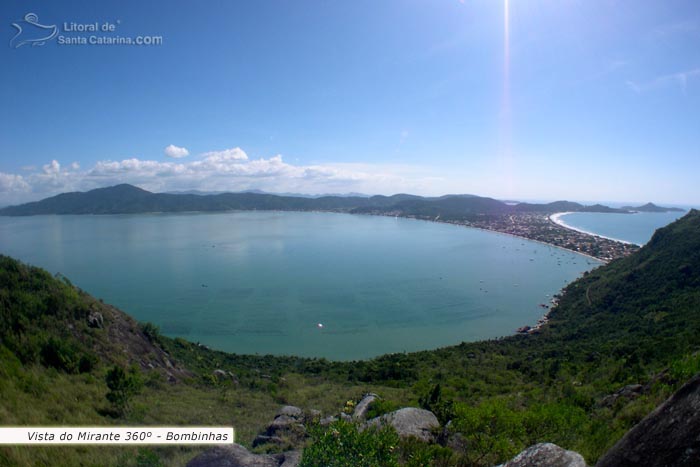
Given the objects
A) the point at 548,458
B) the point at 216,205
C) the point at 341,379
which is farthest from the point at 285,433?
the point at 216,205

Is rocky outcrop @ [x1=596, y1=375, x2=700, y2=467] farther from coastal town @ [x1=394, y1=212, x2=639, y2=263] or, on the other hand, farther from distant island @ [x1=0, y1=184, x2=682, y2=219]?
distant island @ [x1=0, y1=184, x2=682, y2=219]

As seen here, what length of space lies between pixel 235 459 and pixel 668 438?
338 cm

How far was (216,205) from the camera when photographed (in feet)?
487

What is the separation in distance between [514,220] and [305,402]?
113 m

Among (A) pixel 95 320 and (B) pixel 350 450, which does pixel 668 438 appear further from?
(A) pixel 95 320

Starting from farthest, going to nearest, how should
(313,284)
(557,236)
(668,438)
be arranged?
(557,236) → (313,284) → (668,438)

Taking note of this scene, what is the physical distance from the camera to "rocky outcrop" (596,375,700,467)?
1.63m

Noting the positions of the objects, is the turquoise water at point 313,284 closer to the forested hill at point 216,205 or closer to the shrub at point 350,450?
the shrub at point 350,450

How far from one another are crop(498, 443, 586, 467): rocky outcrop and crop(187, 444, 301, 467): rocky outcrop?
2.03m

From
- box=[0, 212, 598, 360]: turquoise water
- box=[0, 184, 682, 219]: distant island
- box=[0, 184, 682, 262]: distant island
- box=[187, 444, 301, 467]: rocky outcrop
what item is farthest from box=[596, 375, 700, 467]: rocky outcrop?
box=[0, 184, 682, 219]: distant island

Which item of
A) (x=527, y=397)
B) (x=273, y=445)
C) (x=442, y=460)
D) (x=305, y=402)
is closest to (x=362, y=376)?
(x=305, y=402)

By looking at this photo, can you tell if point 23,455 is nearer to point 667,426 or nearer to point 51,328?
point 667,426

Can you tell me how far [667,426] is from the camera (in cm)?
180

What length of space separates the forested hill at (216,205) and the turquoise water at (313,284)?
6068 centimetres
